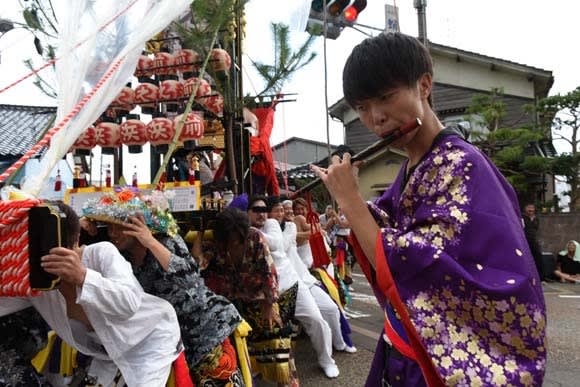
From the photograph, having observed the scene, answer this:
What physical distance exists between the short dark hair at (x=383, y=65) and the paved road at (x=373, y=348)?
137 inches

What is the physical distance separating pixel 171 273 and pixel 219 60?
112 inches

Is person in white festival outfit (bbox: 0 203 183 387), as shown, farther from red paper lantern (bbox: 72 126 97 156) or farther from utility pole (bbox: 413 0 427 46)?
utility pole (bbox: 413 0 427 46)

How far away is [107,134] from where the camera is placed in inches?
161

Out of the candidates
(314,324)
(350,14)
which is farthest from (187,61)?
(350,14)

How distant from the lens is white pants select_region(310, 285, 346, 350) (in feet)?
16.4

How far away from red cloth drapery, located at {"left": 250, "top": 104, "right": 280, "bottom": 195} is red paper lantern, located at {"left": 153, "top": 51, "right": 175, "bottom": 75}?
4.74 ft

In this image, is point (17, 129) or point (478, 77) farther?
point (478, 77)

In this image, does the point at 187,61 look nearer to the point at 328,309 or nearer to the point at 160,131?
the point at 160,131

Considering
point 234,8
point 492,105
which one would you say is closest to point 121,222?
point 234,8

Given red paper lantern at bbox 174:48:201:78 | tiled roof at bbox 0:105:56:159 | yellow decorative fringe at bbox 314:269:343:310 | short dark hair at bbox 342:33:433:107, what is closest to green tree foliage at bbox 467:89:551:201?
yellow decorative fringe at bbox 314:269:343:310

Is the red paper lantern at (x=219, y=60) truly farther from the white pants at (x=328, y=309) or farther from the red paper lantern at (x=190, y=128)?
the white pants at (x=328, y=309)

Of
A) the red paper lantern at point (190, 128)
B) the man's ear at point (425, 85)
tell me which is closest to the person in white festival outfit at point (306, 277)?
the red paper lantern at point (190, 128)

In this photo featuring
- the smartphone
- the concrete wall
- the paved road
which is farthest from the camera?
the concrete wall

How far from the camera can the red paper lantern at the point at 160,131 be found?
160 inches
